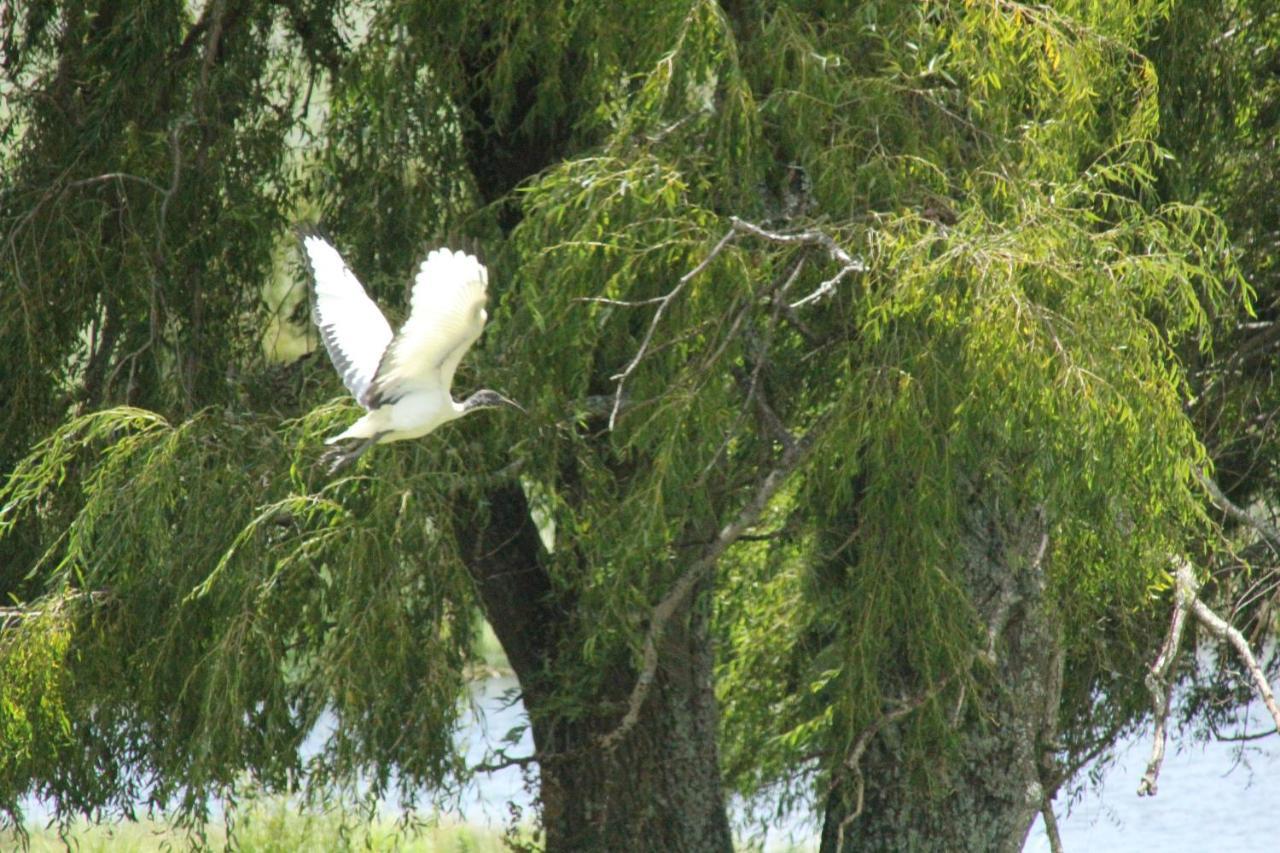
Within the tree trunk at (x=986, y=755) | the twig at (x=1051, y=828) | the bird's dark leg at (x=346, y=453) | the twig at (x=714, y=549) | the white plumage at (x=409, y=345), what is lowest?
the twig at (x=1051, y=828)

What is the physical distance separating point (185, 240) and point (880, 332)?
2.00m

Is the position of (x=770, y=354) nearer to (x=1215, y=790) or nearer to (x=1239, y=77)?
(x=1239, y=77)

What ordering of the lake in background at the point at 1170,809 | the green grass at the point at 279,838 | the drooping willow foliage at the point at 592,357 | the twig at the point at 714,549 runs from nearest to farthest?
the drooping willow foliage at the point at 592,357
the twig at the point at 714,549
the green grass at the point at 279,838
the lake in background at the point at 1170,809

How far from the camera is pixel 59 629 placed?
3863 mm

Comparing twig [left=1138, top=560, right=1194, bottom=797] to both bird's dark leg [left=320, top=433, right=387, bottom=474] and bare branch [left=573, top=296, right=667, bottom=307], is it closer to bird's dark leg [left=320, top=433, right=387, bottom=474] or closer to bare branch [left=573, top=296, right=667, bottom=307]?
bare branch [left=573, top=296, right=667, bottom=307]

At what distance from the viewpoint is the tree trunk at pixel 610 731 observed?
466 centimetres

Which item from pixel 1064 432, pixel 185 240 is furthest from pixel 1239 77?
pixel 185 240

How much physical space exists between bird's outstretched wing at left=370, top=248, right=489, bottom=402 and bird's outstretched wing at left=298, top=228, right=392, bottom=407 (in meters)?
0.14

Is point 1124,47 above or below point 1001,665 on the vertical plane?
above

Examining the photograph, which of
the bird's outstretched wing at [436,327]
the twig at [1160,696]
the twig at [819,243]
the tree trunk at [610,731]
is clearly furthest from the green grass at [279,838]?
the twig at [819,243]

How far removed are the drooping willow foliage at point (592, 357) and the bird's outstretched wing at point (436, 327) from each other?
0.21m

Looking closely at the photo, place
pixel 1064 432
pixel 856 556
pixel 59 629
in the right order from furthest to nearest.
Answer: pixel 856 556 < pixel 59 629 < pixel 1064 432

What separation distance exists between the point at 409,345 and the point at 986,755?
206 centimetres

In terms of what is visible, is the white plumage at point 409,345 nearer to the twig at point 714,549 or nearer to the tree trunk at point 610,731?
the twig at point 714,549
